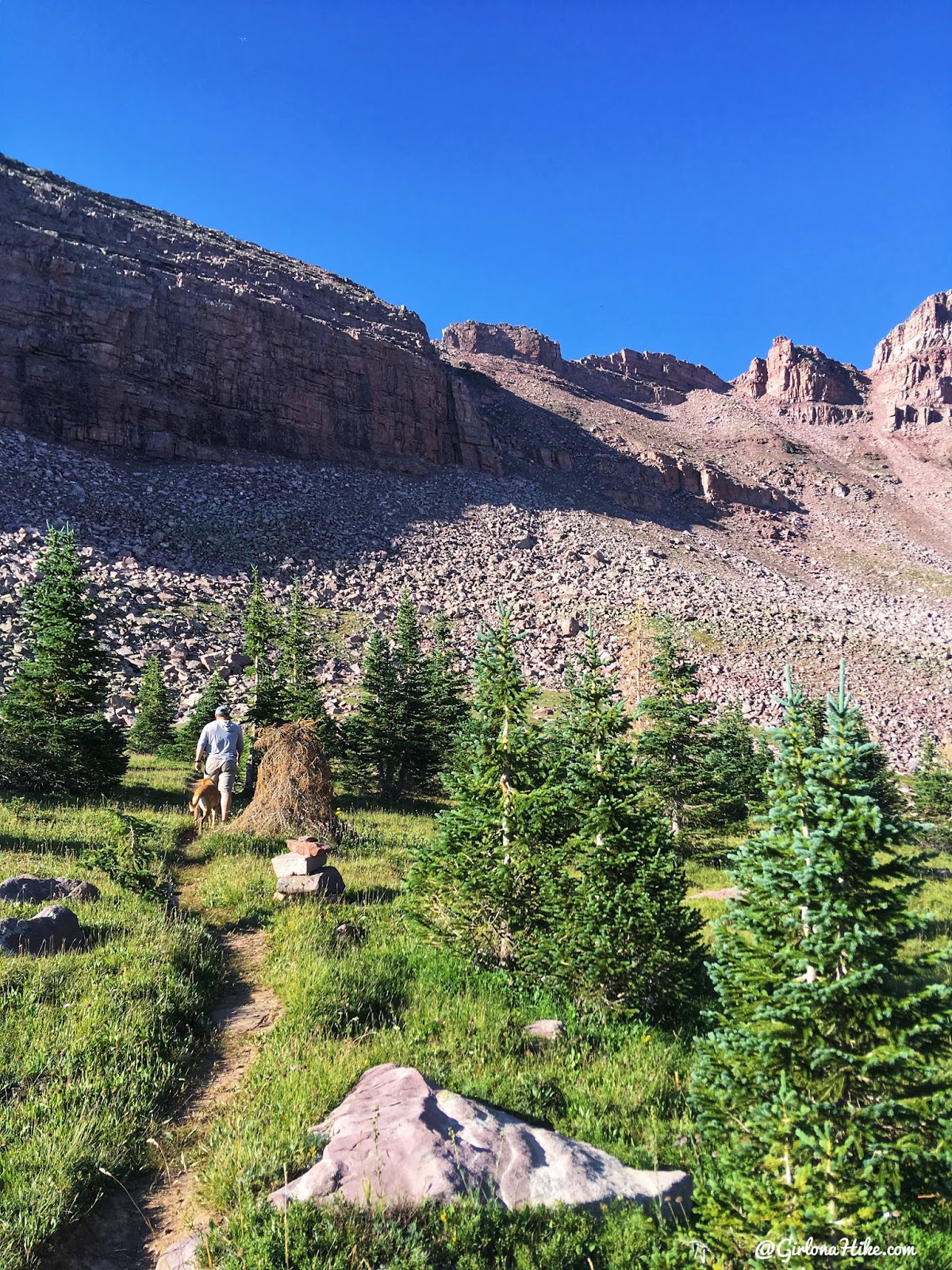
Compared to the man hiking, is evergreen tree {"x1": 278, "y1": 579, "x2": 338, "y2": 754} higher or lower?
higher

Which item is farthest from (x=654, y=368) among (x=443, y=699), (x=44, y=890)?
(x=44, y=890)

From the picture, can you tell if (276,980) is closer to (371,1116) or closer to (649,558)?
(371,1116)

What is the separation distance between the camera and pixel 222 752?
40.4 feet

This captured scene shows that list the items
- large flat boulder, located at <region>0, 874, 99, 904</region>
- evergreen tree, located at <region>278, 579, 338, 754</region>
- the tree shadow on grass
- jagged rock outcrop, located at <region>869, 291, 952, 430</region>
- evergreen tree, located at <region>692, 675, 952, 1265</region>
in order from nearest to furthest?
evergreen tree, located at <region>692, 675, 952, 1265</region> < large flat boulder, located at <region>0, 874, 99, 904</region> < the tree shadow on grass < evergreen tree, located at <region>278, 579, 338, 754</region> < jagged rock outcrop, located at <region>869, 291, 952, 430</region>

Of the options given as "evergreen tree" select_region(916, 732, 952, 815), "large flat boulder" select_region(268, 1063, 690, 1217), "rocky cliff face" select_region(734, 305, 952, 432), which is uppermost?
"rocky cliff face" select_region(734, 305, 952, 432)

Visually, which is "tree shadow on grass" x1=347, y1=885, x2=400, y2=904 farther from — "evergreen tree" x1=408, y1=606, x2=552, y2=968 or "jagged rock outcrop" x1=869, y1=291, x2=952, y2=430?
"jagged rock outcrop" x1=869, y1=291, x2=952, y2=430

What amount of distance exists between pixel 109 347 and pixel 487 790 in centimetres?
6590

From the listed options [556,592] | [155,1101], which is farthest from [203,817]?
[556,592]

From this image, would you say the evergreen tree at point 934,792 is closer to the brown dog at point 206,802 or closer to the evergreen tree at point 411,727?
the evergreen tree at point 411,727

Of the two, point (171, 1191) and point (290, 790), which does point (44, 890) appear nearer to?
point (171, 1191)

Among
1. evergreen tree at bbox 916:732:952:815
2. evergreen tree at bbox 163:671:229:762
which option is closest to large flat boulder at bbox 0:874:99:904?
evergreen tree at bbox 163:671:229:762

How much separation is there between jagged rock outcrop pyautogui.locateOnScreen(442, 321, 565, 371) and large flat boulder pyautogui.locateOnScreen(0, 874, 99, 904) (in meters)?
127

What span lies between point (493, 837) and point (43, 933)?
456 cm

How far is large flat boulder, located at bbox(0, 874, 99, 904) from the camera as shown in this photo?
6.70 metres
